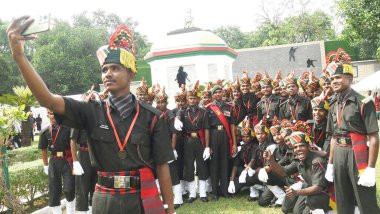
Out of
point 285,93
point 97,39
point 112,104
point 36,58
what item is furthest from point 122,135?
point 97,39

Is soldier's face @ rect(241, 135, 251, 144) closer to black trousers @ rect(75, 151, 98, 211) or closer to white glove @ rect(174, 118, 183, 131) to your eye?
white glove @ rect(174, 118, 183, 131)

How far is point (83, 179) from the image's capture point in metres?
6.84

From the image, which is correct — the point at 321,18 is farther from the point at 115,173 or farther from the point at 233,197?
the point at 115,173

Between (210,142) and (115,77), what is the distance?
5528 millimetres

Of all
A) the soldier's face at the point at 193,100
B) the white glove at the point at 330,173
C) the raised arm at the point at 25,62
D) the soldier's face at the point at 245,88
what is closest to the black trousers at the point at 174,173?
the soldier's face at the point at 193,100

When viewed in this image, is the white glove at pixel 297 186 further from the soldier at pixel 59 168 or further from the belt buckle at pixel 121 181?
the belt buckle at pixel 121 181

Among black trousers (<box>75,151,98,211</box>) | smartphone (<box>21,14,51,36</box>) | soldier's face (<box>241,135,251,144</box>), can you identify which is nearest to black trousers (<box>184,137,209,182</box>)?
soldier's face (<box>241,135,251,144</box>)

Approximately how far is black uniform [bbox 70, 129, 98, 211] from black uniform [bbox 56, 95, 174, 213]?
381cm

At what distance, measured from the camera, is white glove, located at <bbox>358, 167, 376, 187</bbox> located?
14.9 feet

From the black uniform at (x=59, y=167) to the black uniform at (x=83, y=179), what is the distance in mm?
211

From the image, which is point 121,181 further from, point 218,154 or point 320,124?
point 218,154

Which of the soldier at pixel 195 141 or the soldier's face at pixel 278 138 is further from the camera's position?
the soldier at pixel 195 141

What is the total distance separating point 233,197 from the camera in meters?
8.24

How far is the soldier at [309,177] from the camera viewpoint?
575cm
